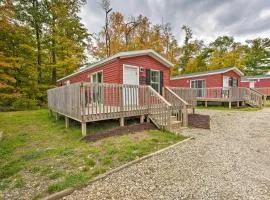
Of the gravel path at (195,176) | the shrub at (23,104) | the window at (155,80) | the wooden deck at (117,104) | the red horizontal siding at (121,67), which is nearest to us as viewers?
the gravel path at (195,176)

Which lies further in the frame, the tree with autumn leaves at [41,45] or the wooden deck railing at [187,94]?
the tree with autumn leaves at [41,45]

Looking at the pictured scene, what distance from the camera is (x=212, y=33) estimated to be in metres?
35.4

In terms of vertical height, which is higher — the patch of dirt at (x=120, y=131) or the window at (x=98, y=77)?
the window at (x=98, y=77)

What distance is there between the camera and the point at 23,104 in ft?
53.7

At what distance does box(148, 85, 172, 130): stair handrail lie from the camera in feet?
24.0

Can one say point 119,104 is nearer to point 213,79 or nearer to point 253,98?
point 213,79

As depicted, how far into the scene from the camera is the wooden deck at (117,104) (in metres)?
6.23

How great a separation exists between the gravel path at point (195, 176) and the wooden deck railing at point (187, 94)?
458 cm

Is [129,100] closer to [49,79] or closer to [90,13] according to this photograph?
[49,79]

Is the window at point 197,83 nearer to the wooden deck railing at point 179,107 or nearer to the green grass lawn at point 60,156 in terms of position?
the wooden deck railing at point 179,107

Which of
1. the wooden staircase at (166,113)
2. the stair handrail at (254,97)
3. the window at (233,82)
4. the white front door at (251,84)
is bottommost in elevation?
the wooden staircase at (166,113)

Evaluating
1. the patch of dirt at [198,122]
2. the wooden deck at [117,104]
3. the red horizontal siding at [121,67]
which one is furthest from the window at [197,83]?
the wooden deck at [117,104]

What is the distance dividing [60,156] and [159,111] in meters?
4.33

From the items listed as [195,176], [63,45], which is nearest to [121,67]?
[195,176]
